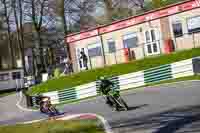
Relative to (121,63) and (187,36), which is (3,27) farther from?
(187,36)

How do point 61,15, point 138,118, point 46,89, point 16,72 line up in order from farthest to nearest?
point 16,72
point 61,15
point 46,89
point 138,118

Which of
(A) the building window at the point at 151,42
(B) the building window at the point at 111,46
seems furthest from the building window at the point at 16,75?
(A) the building window at the point at 151,42

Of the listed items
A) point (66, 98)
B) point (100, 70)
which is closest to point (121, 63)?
point (100, 70)

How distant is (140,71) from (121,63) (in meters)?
5.22

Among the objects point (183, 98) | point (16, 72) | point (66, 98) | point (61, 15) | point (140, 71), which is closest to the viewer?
point (183, 98)

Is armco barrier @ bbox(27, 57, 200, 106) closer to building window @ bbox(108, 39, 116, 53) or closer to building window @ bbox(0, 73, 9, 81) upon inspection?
building window @ bbox(108, 39, 116, 53)

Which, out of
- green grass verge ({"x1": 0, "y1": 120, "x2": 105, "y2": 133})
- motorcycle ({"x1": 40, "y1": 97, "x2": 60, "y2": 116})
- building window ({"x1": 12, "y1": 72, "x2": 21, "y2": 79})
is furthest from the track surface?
building window ({"x1": 12, "y1": 72, "x2": 21, "y2": 79})

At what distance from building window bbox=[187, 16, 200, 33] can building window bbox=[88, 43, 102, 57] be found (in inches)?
359

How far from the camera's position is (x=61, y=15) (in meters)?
53.7

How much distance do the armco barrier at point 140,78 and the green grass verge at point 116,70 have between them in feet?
4.01

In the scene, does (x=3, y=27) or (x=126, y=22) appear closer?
(x=126, y=22)

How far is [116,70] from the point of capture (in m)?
36.2

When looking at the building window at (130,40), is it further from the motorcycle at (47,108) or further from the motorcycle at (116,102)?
the motorcycle at (116,102)

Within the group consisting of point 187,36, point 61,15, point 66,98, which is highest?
point 61,15
